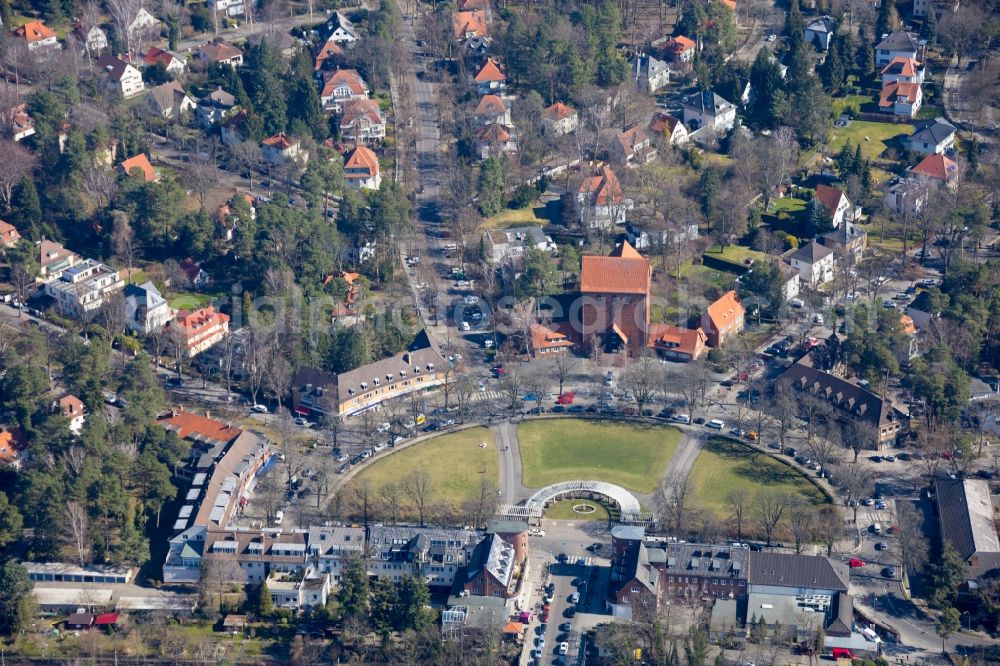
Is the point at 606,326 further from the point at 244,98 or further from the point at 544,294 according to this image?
the point at 244,98

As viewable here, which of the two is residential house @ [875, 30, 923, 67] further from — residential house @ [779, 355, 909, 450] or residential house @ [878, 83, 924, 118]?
residential house @ [779, 355, 909, 450]

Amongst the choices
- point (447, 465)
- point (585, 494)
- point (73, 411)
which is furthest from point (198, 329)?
point (585, 494)

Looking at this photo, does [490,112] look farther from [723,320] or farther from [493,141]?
[723,320]

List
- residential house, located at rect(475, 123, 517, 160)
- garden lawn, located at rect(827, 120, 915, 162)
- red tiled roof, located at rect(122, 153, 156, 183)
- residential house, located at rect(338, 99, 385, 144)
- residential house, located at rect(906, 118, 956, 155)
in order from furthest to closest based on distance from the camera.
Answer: garden lawn, located at rect(827, 120, 915, 162), residential house, located at rect(338, 99, 385, 144), residential house, located at rect(906, 118, 956, 155), residential house, located at rect(475, 123, 517, 160), red tiled roof, located at rect(122, 153, 156, 183)

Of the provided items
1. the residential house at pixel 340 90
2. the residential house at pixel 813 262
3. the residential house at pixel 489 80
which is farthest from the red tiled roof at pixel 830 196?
the residential house at pixel 340 90

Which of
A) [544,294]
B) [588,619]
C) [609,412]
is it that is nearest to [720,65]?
[544,294]

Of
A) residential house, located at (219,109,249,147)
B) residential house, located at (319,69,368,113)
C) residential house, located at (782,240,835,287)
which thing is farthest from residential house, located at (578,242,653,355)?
residential house, located at (319,69,368,113)
